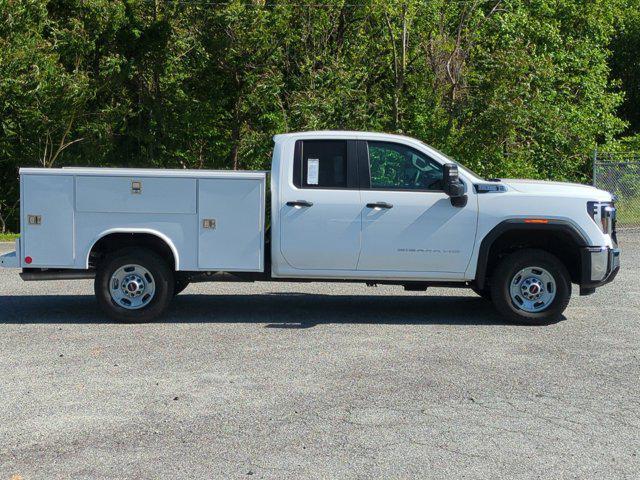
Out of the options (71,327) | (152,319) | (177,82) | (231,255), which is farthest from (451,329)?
(177,82)

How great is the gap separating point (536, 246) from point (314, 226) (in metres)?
2.51

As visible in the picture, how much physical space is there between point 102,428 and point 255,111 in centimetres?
1839

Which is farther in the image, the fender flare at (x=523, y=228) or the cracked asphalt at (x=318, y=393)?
the fender flare at (x=523, y=228)

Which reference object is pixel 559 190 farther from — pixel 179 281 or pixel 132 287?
pixel 132 287

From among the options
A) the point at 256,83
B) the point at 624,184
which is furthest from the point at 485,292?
the point at 256,83

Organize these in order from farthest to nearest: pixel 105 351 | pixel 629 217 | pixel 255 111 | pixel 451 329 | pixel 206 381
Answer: pixel 255 111 → pixel 629 217 → pixel 451 329 → pixel 105 351 → pixel 206 381

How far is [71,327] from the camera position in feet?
30.6

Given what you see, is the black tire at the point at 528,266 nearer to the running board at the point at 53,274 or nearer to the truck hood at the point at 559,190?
the truck hood at the point at 559,190

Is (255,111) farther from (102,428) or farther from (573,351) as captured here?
(102,428)

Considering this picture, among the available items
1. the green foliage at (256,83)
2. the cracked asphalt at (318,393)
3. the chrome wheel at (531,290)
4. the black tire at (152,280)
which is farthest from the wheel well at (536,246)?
the green foliage at (256,83)

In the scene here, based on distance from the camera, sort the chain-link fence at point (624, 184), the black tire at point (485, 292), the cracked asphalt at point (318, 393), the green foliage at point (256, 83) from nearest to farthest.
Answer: the cracked asphalt at point (318, 393), the black tire at point (485, 292), the chain-link fence at point (624, 184), the green foliage at point (256, 83)

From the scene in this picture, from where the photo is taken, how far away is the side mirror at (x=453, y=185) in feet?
30.2

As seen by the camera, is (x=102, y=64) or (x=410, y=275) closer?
(x=410, y=275)

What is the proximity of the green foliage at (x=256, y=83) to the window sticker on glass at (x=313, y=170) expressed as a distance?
12114mm
